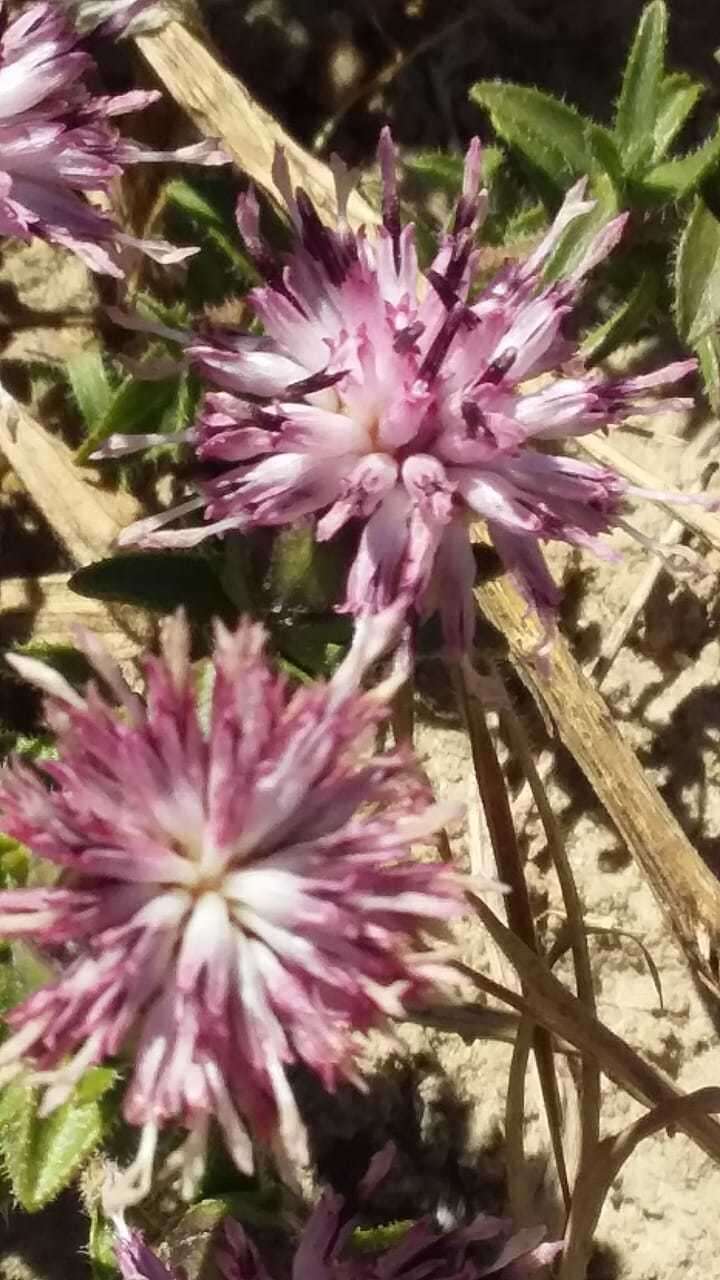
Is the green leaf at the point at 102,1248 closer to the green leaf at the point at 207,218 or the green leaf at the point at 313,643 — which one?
the green leaf at the point at 313,643

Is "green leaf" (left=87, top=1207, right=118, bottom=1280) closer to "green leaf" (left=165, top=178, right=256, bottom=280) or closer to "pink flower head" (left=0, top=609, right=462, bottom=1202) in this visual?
"pink flower head" (left=0, top=609, right=462, bottom=1202)

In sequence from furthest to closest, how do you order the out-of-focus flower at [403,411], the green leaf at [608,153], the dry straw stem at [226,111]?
the dry straw stem at [226,111], the green leaf at [608,153], the out-of-focus flower at [403,411]

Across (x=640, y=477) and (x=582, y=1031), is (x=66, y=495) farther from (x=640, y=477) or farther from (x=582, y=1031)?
(x=582, y=1031)

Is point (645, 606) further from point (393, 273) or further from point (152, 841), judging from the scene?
point (152, 841)

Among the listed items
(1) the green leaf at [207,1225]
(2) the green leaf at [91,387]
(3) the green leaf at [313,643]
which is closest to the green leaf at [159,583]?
(3) the green leaf at [313,643]

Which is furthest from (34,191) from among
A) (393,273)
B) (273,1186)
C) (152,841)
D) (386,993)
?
(273,1186)

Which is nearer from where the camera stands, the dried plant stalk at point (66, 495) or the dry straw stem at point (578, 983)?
the dry straw stem at point (578, 983)
